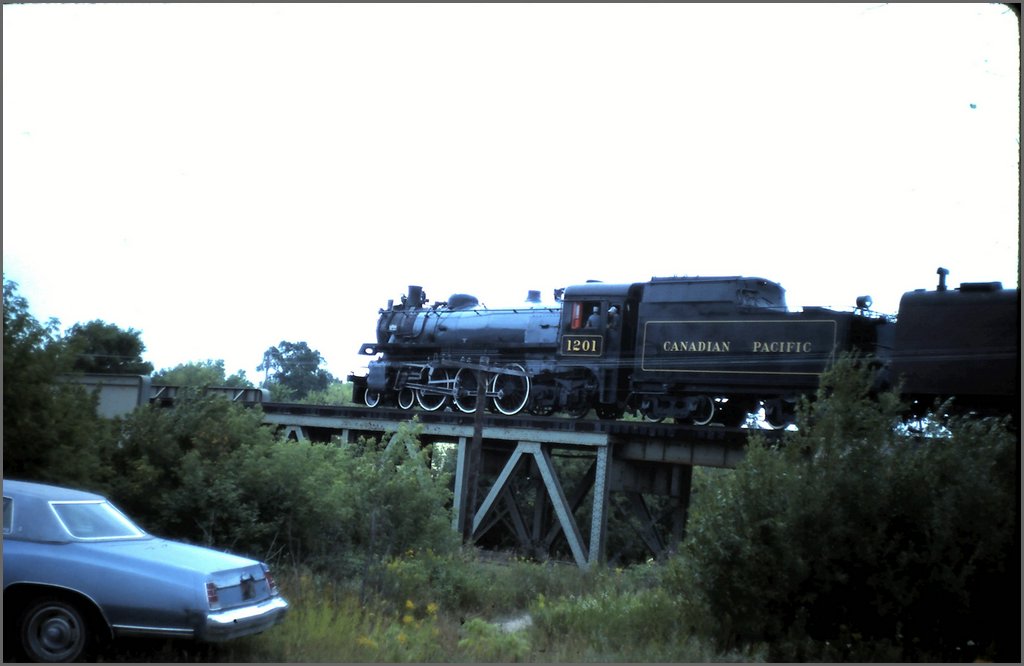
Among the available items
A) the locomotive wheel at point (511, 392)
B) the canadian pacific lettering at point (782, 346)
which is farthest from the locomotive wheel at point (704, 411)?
the locomotive wheel at point (511, 392)

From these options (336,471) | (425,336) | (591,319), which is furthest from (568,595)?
(425,336)

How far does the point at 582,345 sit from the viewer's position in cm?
2098

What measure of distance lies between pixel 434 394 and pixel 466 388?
108 cm

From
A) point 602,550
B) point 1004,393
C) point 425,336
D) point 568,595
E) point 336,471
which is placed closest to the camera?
point 336,471

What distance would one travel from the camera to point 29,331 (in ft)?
28.5

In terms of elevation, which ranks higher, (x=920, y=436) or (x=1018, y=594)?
(x=920, y=436)

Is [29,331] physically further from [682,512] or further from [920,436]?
[682,512]

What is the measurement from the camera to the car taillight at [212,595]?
6812mm

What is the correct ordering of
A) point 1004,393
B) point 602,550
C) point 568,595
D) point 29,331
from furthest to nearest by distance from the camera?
1. point 602,550
2. point 1004,393
3. point 568,595
4. point 29,331

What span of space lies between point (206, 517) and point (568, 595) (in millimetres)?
5155

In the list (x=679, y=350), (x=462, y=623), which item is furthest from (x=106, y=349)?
(x=679, y=350)

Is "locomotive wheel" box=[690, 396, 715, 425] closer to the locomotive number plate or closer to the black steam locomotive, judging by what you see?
the black steam locomotive

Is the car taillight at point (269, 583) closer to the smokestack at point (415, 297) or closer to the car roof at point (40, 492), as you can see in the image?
the car roof at point (40, 492)

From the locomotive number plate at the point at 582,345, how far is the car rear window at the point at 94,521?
13.9 metres
